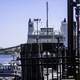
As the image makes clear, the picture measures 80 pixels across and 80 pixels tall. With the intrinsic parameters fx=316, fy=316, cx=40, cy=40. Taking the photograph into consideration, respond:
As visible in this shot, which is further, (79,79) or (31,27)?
(31,27)

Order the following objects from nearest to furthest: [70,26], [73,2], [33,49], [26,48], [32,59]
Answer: [32,59] → [26,48] → [33,49] → [73,2] → [70,26]

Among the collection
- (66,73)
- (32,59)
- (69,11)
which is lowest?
(66,73)

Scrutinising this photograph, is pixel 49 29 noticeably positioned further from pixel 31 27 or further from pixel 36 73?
pixel 36 73

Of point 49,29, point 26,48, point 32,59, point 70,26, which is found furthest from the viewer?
point 49,29

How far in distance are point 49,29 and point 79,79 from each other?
109 feet

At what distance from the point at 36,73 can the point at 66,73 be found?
160 centimetres

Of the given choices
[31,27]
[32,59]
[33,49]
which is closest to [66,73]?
[33,49]

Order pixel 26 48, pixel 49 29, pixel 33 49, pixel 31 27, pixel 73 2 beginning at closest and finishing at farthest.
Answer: pixel 26 48 → pixel 33 49 → pixel 73 2 → pixel 49 29 → pixel 31 27

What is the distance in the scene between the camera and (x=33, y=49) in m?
10.4

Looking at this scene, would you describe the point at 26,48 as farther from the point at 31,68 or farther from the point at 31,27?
the point at 31,27

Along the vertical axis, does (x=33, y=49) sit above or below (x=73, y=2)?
below

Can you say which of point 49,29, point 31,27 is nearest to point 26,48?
point 49,29

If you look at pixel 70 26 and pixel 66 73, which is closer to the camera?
pixel 66 73

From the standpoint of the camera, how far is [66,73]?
1051cm
